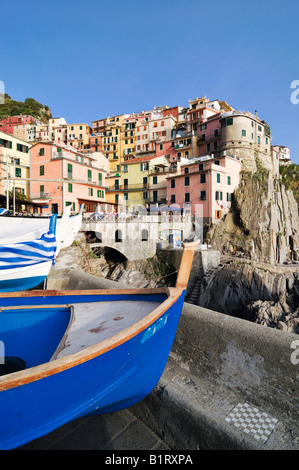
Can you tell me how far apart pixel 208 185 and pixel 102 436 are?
33.0 m

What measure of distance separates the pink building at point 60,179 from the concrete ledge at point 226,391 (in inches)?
1102

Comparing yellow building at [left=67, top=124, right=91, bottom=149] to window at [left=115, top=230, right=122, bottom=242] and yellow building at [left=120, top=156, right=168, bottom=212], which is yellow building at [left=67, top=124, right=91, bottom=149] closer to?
yellow building at [left=120, top=156, right=168, bottom=212]

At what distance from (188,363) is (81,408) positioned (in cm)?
200

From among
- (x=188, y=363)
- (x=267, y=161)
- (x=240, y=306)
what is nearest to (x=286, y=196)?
(x=267, y=161)

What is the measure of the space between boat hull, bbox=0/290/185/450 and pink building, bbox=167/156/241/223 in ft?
103

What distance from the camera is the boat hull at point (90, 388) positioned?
1952mm

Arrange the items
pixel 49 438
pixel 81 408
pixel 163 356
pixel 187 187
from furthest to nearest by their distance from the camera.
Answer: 1. pixel 187 187
2. pixel 163 356
3. pixel 49 438
4. pixel 81 408

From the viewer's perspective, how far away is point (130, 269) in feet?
83.1

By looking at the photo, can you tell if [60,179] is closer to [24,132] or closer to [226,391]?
[226,391]

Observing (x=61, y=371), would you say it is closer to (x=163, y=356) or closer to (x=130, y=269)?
(x=163, y=356)

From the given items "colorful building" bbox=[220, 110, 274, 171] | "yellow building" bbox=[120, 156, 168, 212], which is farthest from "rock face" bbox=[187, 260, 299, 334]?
"yellow building" bbox=[120, 156, 168, 212]

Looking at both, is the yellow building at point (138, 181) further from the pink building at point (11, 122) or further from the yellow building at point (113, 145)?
the pink building at point (11, 122)

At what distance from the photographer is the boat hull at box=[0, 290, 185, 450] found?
1.95 m
